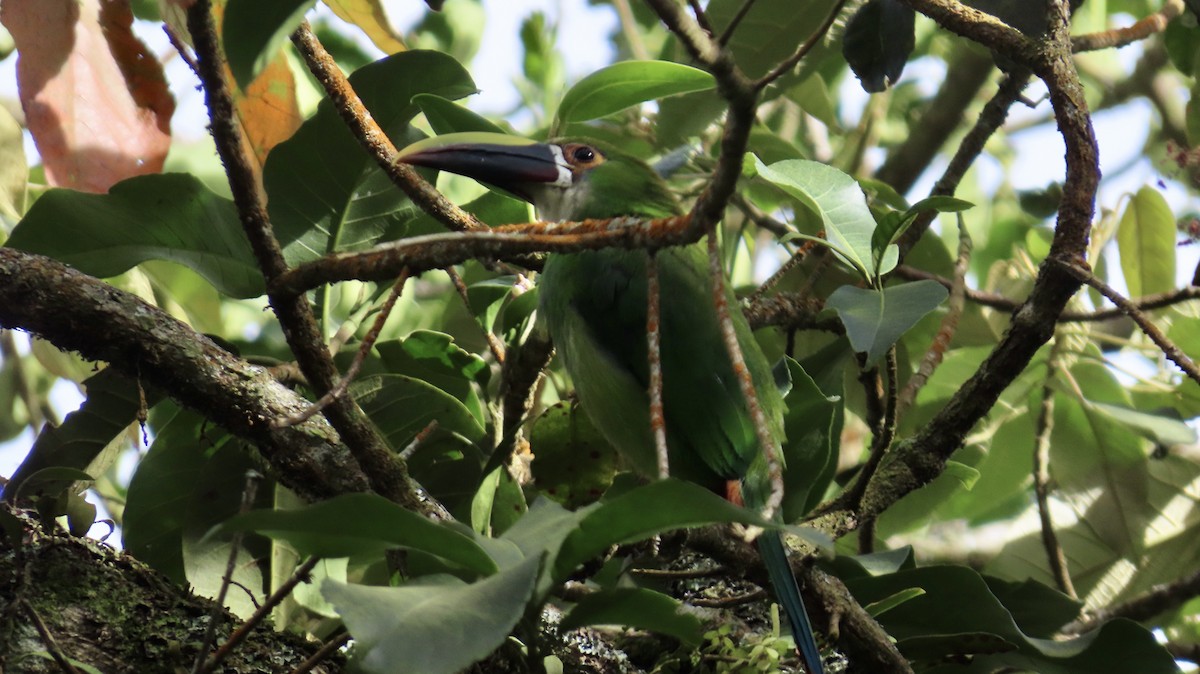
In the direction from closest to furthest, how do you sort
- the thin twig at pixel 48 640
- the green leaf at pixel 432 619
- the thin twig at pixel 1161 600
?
1. the green leaf at pixel 432 619
2. the thin twig at pixel 48 640
3. the thin twig at pixel 1161 600

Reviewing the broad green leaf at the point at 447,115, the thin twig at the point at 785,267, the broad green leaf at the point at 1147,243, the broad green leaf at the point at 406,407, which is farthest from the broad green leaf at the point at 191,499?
the broad green leaf at the point at 1147,243

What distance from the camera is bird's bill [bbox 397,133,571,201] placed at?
2.18 m

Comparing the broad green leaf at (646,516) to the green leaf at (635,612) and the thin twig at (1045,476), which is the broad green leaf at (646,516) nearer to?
the green leaf at (635,612)

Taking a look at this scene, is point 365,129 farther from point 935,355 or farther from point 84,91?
point 935,355

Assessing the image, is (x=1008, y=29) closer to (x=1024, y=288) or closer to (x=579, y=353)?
(x=579, y=353)

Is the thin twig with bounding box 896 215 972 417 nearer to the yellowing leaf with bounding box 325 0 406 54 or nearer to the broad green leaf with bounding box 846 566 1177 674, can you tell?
the broad green leaf with bounding box 846 566 1177 674

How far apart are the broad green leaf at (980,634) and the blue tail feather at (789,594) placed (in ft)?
0.63

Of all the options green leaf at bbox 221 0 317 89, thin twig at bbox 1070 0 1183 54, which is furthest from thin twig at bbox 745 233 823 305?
green leaf at bbox 221 0 317 89

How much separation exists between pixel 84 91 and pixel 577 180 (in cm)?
110

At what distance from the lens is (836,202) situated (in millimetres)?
2162

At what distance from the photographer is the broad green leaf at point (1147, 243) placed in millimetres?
3139

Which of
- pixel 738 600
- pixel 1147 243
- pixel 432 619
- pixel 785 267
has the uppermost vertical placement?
pixel 1147 243

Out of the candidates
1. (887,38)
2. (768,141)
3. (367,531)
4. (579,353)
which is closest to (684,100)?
(768,141)

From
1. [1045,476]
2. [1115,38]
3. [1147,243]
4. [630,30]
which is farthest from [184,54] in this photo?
[630,30]
